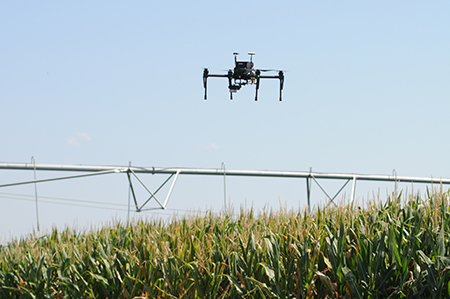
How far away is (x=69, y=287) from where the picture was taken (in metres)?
6.57

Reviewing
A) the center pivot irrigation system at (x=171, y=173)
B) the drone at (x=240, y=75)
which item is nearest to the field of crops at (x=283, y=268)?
the center pivot irrigation system at (x=171, y=173)

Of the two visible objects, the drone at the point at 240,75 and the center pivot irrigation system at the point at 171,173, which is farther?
the drone at the point at 240,75

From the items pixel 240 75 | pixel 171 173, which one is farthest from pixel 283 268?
pixel 240 75

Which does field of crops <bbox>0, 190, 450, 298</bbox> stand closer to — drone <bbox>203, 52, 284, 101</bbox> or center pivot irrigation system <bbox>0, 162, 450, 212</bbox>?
center pivot irrigation system <bbox>0, 162, 450, 212</bbox>

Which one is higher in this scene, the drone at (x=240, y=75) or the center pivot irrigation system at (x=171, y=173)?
the drone at (x=240, y=75)

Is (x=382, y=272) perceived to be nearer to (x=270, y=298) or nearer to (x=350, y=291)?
(x=350, y=291)

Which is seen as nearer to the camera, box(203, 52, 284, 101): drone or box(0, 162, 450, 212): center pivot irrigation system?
box(0, 162, 450, 212): center pivot irrigation system

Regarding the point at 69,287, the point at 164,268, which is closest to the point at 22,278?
the point at 69,287

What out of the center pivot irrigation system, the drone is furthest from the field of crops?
the drone

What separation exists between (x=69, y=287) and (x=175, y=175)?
880 centimetres

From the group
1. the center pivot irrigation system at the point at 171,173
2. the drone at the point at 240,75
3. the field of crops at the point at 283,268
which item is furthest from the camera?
the drone at the point at 240,75

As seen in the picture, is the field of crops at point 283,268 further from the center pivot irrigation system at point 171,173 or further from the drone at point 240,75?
the drone at point 240,75

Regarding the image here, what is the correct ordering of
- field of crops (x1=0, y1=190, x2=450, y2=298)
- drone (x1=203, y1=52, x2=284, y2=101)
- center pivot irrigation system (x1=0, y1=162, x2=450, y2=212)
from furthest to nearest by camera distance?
1. drone (x1=203, y1=52, x2=284, y2=101)
2. center pivot irrigation system (x1=0, y1=162, x2=450, y2=212)
3. field of crops (x1=0, y1=190, x2=450, y2=298)

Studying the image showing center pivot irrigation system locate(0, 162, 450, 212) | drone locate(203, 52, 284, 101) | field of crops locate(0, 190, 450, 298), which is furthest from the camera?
drone locate(203, 52, 284, 101)
